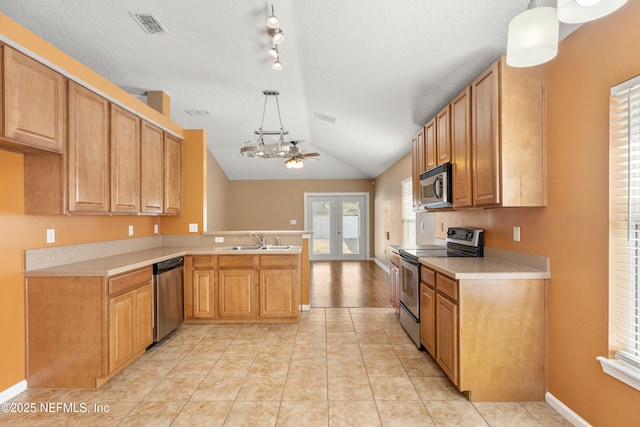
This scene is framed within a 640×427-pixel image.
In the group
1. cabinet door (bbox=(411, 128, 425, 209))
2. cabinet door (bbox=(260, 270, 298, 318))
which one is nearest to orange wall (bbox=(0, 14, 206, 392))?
cabinet door (bbox=(260, 270, 298, 318))

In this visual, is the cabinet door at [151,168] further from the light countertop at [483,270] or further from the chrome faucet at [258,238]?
the light countertop at [483,270]

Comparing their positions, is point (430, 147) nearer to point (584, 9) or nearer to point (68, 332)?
point (584, 9)

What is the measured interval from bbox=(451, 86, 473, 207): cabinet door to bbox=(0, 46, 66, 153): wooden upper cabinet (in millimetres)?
3172

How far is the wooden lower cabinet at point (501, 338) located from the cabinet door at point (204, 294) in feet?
9.05

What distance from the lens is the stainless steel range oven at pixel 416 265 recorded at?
3.03m

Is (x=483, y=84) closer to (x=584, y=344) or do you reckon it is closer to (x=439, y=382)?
(x=584, y=344)

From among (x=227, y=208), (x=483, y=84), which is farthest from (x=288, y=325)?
(x=227, y=208)

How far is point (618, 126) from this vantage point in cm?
172

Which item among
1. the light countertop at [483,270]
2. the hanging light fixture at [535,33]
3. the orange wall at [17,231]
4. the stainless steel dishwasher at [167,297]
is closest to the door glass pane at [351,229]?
the stainless steel dishwasher at [167,297]

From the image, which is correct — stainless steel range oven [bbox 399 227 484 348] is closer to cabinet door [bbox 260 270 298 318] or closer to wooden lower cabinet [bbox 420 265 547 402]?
wooden lower cabinet [bbox 420 265 547 402]

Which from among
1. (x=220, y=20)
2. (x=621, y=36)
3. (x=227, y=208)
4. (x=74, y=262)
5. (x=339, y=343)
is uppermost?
(x=220, y=20)

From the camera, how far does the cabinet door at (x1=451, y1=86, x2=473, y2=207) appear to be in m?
2.62

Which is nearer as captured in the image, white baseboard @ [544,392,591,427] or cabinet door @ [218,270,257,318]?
white baseboard @ [544,392,591,427]

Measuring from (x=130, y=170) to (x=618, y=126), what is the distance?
12.6 ft
